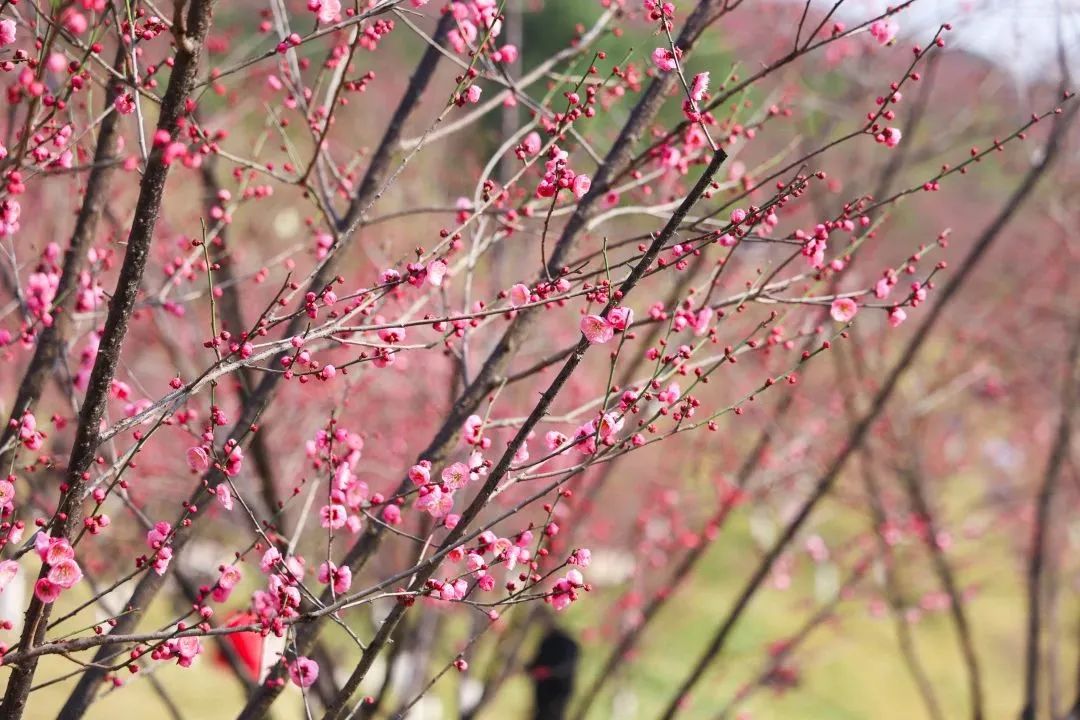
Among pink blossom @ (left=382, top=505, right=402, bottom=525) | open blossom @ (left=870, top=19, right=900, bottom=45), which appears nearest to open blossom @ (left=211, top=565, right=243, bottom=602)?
pink blossom @ (left=382, top=505, right=402, bottom=525)

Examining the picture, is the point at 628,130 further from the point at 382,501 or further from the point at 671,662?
the point at 671,662

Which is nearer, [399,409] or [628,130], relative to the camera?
[628,130]

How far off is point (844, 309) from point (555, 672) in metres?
4.09

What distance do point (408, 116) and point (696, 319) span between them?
4.54 feet

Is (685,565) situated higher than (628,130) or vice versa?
(628,130)

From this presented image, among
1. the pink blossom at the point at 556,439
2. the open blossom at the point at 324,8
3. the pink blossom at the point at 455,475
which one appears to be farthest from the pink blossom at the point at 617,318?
the open blossom at the point at 324,8

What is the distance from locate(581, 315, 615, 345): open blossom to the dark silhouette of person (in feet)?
14.6

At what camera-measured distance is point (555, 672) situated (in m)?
6.25

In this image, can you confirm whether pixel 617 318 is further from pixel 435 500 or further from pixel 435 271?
pixel 435 500

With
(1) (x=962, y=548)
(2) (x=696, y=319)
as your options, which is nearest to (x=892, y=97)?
(2) (x=696, y=319)

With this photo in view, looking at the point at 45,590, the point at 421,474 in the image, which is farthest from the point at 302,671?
the point at 45,590

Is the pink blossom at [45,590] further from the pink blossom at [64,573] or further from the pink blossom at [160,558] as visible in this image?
the pink blossom at [160,558]

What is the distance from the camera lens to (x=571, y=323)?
13359 mm

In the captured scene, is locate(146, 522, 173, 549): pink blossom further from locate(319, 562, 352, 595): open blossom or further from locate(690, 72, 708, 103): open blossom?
locate(690, 72, 708, 103): open blossom
